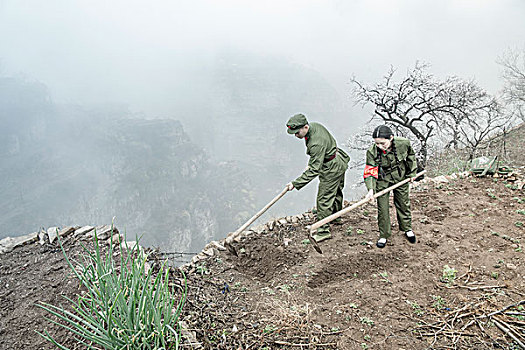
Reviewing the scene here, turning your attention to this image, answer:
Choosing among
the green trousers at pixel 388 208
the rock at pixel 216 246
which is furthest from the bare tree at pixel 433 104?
the rock at pixel 216 246

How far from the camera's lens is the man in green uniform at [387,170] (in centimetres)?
393

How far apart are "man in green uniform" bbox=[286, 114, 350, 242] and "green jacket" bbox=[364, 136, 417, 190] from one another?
0.51 m

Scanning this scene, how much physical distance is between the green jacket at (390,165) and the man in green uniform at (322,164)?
Answer: 512 mm

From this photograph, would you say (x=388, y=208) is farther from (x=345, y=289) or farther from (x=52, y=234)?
(x=52, y=234)

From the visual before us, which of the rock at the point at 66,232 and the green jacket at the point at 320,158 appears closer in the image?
the green jacket at the point at 320,158

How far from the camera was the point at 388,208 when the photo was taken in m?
4.06

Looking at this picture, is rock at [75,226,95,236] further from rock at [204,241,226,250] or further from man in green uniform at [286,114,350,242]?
man in green uniform at [286,114,350,242]

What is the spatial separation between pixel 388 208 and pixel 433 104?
8749mm

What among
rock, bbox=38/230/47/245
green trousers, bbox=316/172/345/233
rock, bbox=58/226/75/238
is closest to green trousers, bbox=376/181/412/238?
green trousers, bbox=316/172/345/233

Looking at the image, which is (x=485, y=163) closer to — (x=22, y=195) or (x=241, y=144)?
(x=22, y=195)

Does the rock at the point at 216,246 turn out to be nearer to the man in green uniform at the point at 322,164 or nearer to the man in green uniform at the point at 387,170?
the man in green uniform at the point at 322,164

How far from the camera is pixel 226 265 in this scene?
13.4ft

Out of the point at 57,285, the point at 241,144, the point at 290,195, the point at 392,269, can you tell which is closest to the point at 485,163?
the point at 392,269

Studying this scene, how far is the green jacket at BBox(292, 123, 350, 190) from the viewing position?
416cm
